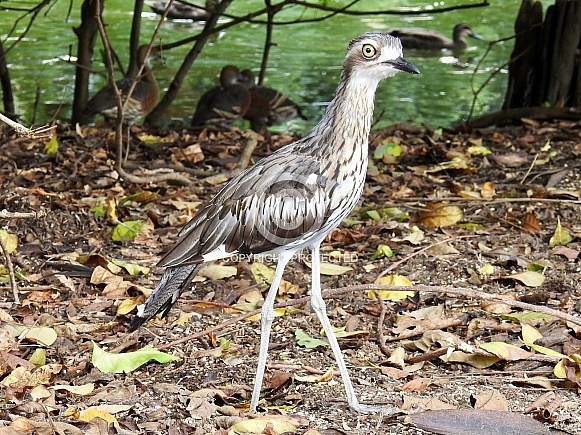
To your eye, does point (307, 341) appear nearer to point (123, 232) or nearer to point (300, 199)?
point (300, 199)

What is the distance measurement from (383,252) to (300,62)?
842 centimetres

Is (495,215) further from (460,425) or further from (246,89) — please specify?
(246,89)

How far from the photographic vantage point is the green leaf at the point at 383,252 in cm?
546

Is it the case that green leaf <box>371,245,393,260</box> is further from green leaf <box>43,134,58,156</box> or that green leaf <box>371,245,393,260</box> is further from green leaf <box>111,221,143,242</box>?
green leaf <box>43,134,58,156</box>

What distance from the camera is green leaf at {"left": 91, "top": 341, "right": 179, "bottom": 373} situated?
4.12 metres

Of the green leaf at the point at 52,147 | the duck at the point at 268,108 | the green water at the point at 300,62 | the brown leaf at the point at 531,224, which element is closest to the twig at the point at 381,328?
the brown leaf at the point at 531,224

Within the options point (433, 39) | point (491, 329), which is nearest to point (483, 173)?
point (491, 329)

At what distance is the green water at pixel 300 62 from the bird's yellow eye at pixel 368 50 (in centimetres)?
576

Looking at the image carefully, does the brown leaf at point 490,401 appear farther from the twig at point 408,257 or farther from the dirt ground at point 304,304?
the twig at point 408,257

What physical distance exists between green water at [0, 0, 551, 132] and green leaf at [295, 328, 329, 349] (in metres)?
5.39

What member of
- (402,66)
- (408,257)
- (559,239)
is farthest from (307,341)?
(559,239)

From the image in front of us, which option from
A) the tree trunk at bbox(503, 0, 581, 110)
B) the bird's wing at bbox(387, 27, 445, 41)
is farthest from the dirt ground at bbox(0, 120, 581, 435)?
the bird's wing at bbox(387, 27, 445, 41)

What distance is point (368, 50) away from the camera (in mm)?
3926

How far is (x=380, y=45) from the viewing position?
3926 millimetres
